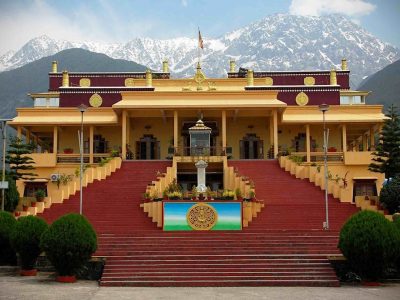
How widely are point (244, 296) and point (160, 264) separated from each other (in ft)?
13.4

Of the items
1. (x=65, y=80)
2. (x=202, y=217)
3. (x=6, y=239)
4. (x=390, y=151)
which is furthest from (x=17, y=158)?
(x=390, y=151)

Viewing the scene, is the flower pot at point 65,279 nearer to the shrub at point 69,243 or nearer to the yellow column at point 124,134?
the shrub at point 69,243

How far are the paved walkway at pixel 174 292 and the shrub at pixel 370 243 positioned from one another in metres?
0.67

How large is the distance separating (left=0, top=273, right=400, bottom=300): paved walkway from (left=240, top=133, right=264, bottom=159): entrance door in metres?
22.8

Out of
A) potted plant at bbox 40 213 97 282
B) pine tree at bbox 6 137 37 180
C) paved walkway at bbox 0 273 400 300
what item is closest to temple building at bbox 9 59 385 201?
pine tree at bbox 6 137 37 180

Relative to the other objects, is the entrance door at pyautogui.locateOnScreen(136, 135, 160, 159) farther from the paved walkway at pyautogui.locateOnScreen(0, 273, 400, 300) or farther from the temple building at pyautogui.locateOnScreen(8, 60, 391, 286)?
the paved walkway at pyautogui.locateOnScreen(0, 273, 400, 300)

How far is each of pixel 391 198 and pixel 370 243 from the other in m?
8.31

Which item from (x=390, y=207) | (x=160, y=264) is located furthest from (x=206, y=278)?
(x=390, y=207)

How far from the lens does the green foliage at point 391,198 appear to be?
2494cm

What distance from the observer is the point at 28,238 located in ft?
62.8

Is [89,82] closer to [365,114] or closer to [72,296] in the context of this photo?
[365,114]

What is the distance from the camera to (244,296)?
615 inches

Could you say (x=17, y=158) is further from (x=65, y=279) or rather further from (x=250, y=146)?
(x=65, y=279)

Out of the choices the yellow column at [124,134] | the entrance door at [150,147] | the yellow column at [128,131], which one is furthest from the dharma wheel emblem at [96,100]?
the yellow column at [124,134]
